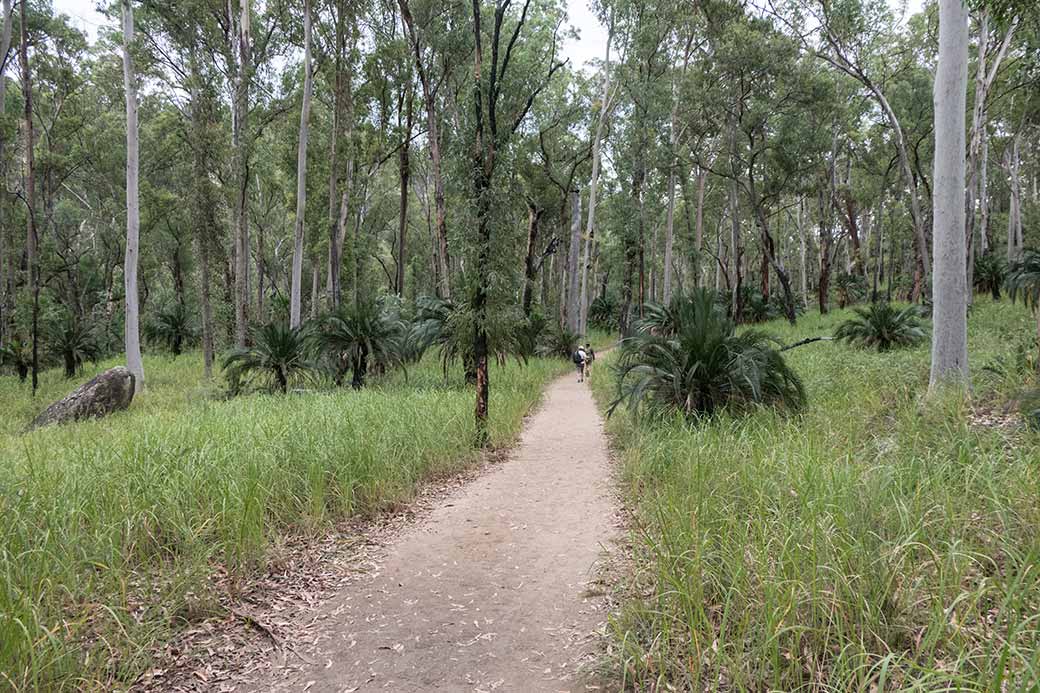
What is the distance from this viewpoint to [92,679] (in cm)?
206

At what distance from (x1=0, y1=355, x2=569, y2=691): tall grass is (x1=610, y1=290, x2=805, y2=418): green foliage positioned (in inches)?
96.4

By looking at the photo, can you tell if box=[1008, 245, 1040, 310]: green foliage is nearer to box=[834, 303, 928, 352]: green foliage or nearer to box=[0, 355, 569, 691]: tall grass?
box=[834, 303, 928, 352]: green foliage

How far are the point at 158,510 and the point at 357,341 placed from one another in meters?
7.85

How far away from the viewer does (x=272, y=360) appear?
10.2m

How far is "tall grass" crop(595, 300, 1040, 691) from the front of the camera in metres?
1.81

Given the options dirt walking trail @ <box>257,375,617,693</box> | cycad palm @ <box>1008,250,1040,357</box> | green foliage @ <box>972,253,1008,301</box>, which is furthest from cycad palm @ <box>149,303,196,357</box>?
green foliage @ <box>972,253,1008,301</box>

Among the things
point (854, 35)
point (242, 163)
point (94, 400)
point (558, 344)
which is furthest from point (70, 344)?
point (854, 35)

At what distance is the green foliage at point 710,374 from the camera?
565 centimetres

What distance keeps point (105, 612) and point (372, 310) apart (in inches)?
361

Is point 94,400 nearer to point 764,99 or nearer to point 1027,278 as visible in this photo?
point 1027,278

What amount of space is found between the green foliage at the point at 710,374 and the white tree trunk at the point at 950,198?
1851 millimetres

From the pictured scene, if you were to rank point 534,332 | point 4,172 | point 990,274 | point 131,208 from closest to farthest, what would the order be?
point 131,208 → point 4,172 → point 990,274 → point 534,332

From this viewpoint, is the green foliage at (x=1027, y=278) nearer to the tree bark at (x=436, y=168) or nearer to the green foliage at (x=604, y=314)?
the tree bark at (x=436, y=168)

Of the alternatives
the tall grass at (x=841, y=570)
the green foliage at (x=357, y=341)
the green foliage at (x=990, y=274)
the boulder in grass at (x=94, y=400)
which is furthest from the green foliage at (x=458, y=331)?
the green foliage at (x=990, y=274)
